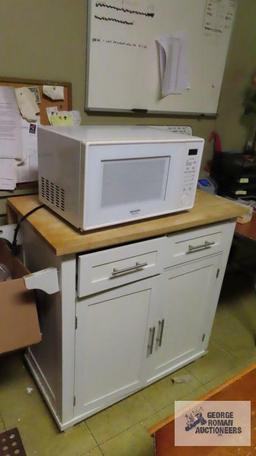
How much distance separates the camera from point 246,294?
2.51 m

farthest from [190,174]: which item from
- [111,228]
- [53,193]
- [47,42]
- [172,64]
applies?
[47,42]

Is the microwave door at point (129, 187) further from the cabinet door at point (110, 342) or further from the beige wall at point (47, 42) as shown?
the beige wall at point (47, 42)

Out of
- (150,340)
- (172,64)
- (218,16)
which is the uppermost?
(218,16)

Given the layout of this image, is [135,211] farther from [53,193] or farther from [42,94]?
[42,94]

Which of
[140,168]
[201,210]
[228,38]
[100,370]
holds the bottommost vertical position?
[100,370]

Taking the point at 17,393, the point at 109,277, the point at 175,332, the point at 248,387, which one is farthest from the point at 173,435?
the point at 17,393

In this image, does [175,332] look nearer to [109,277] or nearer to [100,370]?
[100,370]

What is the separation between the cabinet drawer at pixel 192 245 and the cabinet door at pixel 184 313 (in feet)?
0.14

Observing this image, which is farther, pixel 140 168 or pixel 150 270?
pixel 150 270

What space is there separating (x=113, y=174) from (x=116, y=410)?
3.66ft

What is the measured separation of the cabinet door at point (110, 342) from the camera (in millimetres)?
1282

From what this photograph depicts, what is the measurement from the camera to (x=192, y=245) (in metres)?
1.45

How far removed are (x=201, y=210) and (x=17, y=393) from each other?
1.23 m

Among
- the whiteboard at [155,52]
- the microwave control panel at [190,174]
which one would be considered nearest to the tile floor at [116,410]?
the microwave control panel at [190,174]
